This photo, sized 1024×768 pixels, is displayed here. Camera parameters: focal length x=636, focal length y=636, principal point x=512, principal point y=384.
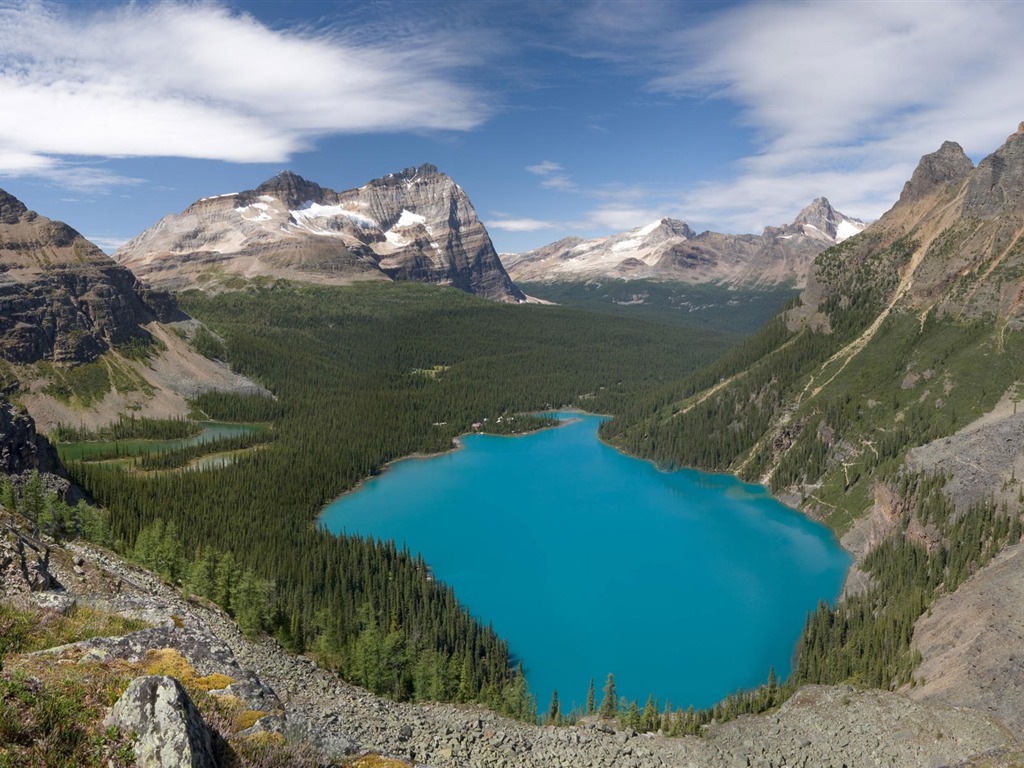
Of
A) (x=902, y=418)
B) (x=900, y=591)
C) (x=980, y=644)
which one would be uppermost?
(x=902, y=418)

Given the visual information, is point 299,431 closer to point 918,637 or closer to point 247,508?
point 247,508

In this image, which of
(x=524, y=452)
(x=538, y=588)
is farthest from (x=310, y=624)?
(x=524, y=452)

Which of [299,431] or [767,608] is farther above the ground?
[299,431]

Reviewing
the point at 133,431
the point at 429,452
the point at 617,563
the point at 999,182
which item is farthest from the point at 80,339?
the point at 999,182

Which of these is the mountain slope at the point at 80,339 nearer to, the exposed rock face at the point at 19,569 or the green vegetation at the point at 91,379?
the green vegetation at the point at 91,379

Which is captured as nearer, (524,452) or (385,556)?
(385,556)

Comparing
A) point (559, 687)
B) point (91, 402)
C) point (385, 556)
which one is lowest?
point (559, 687)

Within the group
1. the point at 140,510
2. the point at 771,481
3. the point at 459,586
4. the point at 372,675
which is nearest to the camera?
the point at 372,675

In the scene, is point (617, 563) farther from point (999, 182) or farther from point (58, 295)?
point (58, 295)
